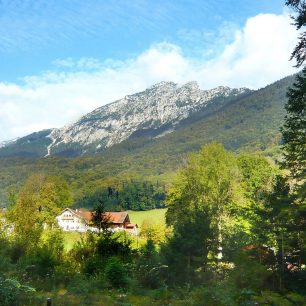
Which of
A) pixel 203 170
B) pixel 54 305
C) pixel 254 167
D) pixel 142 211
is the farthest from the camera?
pixel 142 211

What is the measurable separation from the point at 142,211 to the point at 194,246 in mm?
117270

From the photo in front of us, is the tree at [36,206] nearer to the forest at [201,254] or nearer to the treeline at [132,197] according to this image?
the forest at [201,254]

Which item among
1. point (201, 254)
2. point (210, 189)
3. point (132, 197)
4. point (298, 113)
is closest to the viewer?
point (298, 113)

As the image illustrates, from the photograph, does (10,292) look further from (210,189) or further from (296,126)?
(210,189)

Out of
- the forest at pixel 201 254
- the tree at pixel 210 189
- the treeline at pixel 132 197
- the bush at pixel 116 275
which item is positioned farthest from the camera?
the treeline at pixel 132 197

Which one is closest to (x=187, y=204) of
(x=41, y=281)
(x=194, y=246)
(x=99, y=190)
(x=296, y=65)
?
(x=194, y=246)

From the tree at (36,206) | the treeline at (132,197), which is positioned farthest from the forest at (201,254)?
the treeline at (132,197)

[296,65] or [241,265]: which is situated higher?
[296,65]

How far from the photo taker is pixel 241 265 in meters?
15.0

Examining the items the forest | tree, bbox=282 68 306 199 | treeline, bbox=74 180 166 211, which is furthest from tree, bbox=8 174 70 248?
treeline, bbox=74 180 166 211

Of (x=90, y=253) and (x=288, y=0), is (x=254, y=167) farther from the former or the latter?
(x=288, y=0)

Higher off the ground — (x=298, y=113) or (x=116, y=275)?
(x=298, y=113)

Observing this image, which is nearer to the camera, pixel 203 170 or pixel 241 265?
pixel 241 265

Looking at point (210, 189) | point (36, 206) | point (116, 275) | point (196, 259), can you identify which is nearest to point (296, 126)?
point (196, 259)
